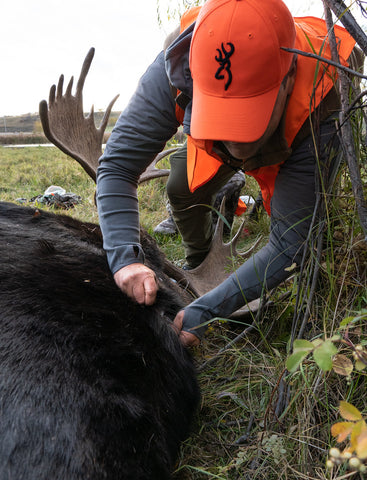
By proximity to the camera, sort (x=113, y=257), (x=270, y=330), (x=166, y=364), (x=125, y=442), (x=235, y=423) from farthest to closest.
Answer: (x=270, y=330)
(x=113, y=257)
(x=235, y=423)
(x=166, y=364)
(x=125, y=442)

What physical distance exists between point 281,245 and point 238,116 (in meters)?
0.67

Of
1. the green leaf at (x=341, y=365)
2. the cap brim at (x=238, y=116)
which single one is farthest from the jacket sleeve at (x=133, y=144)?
the green leaf at (x=341, y=365)

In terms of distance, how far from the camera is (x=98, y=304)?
1.56 metres

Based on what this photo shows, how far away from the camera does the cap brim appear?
1723 mm

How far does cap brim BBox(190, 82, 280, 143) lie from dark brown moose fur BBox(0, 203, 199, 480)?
0.74m

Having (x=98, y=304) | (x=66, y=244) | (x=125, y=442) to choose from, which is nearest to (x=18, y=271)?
(x=98, y=304)

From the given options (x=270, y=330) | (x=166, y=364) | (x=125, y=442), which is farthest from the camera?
(x=270, y=330)

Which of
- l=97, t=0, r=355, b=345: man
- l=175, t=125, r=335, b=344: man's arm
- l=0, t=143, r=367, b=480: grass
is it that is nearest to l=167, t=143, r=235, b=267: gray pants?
l=97, t=0, r=355, b=345: man

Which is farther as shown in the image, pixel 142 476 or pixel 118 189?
pixel 118 189

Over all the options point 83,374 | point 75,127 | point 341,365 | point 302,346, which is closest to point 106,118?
point 75,127

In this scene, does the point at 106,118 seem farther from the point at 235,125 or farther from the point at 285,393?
the point at 285,393

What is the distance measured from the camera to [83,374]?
4.18 ft

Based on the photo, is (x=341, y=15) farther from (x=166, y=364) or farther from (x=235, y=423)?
(x=235, y=423)

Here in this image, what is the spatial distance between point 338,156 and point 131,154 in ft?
3.51
